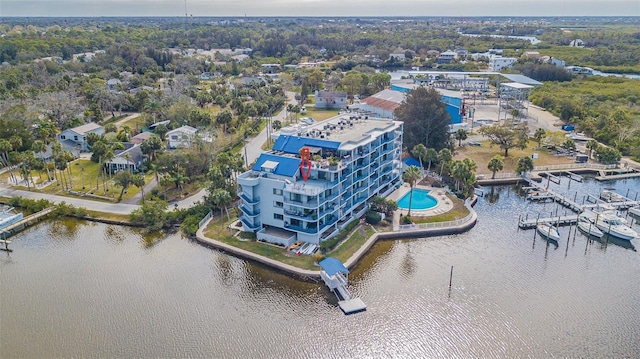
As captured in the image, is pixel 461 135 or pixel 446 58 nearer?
pixel 461 135

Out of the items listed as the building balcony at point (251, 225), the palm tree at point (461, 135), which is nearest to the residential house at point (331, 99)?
the palm tree at point (461, 135)

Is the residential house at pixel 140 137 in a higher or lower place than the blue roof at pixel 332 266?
higher

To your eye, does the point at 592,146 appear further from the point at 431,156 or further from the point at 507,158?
the point at 431,156

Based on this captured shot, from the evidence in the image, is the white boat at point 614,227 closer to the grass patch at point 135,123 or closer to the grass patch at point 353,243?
the grass patch at point 353,243

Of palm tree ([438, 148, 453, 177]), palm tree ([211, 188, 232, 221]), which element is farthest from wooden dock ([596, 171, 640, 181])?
palm tree ([211, 188, 232, 221])

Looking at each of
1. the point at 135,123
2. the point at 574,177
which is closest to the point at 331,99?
the point at 135,123
